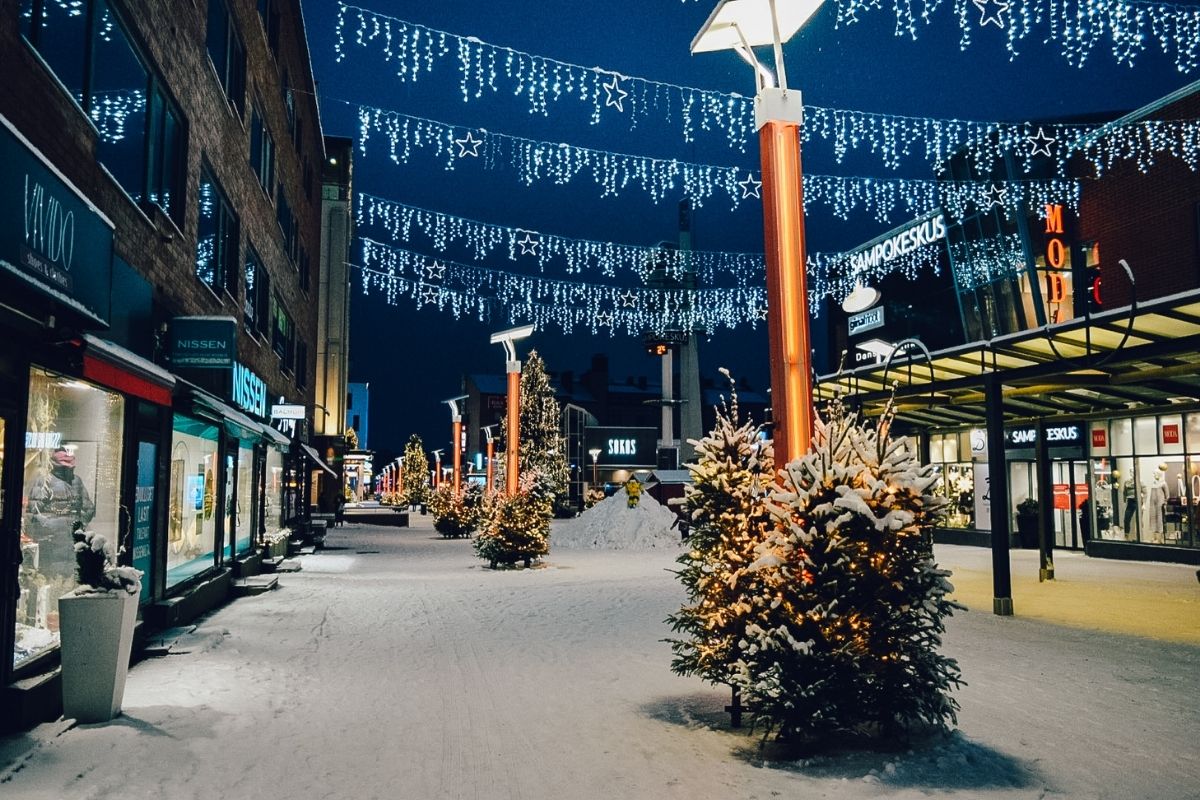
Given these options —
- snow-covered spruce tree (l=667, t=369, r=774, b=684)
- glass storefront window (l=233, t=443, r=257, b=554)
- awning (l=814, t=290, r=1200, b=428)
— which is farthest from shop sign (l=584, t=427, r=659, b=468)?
snow-covered spruce tree (l=667, t=369, r=774, b=684)

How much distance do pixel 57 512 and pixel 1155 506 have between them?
2335cm

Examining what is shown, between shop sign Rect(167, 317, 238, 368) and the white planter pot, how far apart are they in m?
5.60

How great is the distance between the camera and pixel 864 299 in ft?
69.6

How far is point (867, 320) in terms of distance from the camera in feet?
117

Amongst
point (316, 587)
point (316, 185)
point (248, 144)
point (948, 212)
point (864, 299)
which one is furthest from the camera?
point (316, 185)

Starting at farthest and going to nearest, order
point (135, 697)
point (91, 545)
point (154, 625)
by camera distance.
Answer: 1. point (154, 625)
2. point (135, 697)
3. point (91, 545)

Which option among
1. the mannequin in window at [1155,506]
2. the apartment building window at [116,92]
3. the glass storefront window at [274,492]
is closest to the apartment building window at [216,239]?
the apartment building window at [116,92]

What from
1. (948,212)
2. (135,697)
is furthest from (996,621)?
(948,212)

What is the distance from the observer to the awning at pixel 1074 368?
35.4ft

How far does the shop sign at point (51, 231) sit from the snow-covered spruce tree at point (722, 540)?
16.6ft

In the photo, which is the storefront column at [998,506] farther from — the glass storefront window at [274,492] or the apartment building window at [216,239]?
the glass storefront window at [274,492]

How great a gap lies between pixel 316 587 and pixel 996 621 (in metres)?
11.5

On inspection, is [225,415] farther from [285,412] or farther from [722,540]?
[285,412]

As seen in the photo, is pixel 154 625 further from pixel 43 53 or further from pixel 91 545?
pixel 43 53
